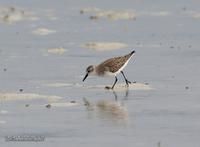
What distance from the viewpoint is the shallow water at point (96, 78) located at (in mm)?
14719

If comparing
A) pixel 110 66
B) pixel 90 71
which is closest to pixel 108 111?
pixel 90 71

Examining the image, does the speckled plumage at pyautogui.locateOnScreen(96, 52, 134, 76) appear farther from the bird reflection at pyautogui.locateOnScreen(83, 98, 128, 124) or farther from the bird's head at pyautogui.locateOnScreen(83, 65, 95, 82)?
the bird reflection at pyautogui.locateOnScreen(83, 98, 128, 124)

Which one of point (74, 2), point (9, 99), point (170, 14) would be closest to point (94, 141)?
point (9, 99)

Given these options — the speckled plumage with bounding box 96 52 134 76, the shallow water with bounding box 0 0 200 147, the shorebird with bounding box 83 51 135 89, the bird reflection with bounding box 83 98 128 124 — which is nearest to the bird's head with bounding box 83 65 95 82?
the shorebird with bounding box 83 51 135 89

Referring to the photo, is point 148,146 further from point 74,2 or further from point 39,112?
point 74,2

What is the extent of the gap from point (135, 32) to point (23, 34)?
3.43 m

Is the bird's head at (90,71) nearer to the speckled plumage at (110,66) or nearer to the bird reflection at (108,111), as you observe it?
the speckled plumage at (110,66)

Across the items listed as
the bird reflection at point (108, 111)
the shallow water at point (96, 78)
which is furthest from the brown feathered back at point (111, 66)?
the bird reflection at point (108, 111)

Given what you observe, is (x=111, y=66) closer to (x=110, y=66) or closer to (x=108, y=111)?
(x=110, y=66)

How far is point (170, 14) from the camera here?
1312 inches

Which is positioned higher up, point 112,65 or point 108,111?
point 112,65

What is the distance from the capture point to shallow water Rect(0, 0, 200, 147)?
14.7m

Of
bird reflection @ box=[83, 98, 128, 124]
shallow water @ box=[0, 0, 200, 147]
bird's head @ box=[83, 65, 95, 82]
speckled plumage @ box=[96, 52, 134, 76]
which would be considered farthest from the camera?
speckled plumage @ box=[96, 52, 134, 76]

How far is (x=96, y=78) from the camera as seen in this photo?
836 inches
